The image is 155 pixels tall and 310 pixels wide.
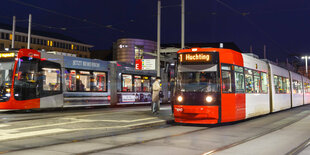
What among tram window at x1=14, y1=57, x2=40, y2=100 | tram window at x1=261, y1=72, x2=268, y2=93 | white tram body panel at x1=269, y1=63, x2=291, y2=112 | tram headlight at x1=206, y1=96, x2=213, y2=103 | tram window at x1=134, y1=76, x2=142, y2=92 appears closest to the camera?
tram headlight at x1=206, y1=96, x2=213, y2=103

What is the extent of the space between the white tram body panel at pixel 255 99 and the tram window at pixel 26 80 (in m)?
10.8

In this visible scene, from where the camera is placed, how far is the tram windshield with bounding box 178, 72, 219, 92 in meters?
11.9

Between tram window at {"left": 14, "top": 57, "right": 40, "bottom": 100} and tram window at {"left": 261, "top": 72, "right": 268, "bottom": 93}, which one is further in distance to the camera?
tram window at {"left": 14, "top": 57, "right": 40, "bottom": 100}

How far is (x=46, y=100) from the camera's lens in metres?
18.7

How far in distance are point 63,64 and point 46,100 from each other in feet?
8.31

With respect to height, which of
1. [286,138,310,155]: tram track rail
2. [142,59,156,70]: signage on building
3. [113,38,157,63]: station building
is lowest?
[286,138,310,155]: tram track rail

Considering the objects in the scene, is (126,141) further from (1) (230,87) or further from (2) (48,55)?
(2) (48,55)

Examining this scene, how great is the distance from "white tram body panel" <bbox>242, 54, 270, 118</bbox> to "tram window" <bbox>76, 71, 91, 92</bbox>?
10761 mm

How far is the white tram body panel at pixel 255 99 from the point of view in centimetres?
1426

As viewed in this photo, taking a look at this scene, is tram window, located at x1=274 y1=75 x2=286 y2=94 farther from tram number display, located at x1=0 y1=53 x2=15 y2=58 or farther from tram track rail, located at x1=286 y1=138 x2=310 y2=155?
tram number display, located at x1=0 y1=53 x2=15 y2=58

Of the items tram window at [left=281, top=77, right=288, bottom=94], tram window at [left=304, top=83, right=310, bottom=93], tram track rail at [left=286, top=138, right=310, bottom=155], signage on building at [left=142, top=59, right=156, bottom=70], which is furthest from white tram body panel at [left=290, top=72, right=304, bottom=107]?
tram track rail at [left=286, top=138, right=310, bottom=155]

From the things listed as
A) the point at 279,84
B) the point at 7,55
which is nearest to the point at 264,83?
the point at 279,84

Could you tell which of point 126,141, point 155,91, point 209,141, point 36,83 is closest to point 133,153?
point 126,141

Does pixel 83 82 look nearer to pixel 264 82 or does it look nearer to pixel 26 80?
pixel 26 80
